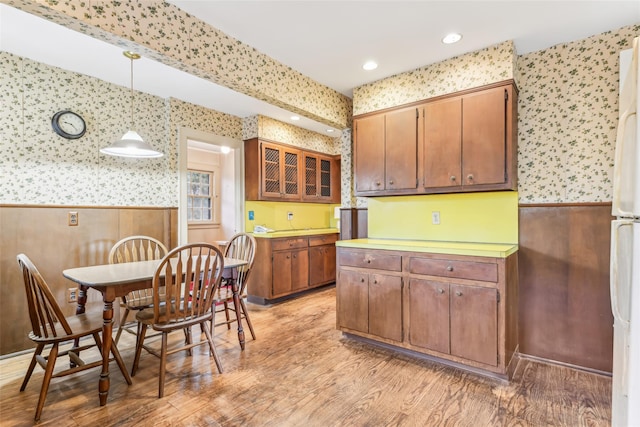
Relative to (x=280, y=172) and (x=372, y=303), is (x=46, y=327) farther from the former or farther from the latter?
(x=280, y=172)

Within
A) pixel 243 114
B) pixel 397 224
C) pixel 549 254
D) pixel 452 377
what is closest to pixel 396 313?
pixel 452 377

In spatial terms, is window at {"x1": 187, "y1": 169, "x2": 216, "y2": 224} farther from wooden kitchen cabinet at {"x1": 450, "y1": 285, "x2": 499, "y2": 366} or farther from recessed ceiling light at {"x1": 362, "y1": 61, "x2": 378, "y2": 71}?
wooden kitchen cabinet at {"x1": 450, "y1": 285, "x2": 499, "y2": 366}

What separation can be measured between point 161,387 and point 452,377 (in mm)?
2012

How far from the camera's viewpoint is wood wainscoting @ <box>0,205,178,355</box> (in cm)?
268

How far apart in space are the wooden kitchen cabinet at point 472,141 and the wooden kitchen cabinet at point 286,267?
2.14 m

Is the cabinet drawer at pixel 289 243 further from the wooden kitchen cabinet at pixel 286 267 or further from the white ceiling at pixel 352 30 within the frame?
the white ceiling at pixel 352 30

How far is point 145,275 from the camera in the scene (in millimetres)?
2227

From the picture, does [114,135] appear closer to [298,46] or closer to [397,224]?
[298,46]

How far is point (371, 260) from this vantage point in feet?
9.11

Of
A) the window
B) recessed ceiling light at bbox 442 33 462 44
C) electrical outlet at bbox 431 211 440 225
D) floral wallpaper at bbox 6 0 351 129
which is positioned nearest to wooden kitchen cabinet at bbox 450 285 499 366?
electrical outlet at bbox 431 211 440 225

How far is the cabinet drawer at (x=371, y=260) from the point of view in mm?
2643

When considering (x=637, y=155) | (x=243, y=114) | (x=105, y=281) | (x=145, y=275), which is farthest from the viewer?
(x=243, y=114)

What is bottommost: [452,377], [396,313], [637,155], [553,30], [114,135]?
[452,377]

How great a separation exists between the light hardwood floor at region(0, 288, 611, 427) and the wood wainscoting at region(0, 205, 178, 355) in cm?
36
